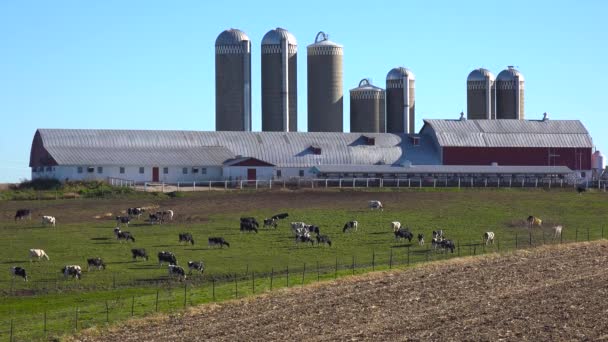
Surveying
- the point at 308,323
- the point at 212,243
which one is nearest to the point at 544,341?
the point at 308,323

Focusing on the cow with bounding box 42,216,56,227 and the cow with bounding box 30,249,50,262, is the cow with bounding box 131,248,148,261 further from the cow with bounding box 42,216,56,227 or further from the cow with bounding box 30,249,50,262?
the cow with bounding box 42,216,56,227

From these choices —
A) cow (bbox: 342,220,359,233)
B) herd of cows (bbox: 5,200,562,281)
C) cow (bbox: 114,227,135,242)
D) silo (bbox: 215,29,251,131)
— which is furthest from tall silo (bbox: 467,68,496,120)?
cow (bbox: 114,227,135,242)

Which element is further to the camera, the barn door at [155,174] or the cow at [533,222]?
the barn door at [155,174]

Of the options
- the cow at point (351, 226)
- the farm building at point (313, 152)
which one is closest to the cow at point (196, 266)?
the cow at point (351, 226)

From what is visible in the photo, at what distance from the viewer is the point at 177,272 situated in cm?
4612

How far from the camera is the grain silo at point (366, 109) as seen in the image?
350 ft

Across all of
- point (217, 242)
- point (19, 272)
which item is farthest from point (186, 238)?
point (19, 272)

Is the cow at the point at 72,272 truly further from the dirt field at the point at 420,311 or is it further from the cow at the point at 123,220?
the cow at the point at 123,220

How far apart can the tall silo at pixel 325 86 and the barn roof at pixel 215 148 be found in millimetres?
4313

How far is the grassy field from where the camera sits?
4250 cm

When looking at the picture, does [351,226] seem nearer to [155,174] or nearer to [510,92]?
[155,174]

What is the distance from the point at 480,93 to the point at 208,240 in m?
Result: 60.4

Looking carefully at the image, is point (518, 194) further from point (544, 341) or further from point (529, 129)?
point (544, 341)

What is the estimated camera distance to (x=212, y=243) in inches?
2160
